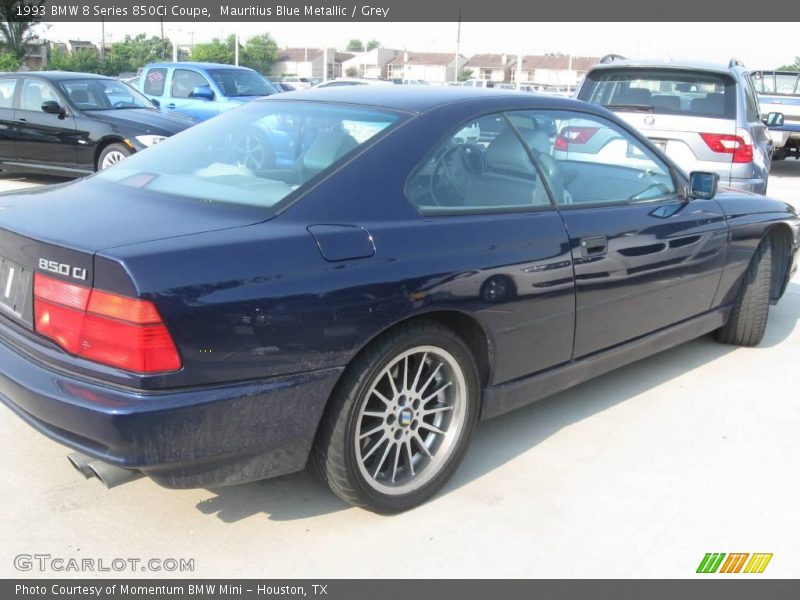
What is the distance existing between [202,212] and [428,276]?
796mm

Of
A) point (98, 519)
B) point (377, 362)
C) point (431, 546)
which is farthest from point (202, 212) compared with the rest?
point (431, 546)

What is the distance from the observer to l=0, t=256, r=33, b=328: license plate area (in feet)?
8.59

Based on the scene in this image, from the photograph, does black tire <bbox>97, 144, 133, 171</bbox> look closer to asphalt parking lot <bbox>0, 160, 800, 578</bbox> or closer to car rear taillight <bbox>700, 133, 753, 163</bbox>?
car rear taillight <bbox>700, 133, 753, 163</bbox>

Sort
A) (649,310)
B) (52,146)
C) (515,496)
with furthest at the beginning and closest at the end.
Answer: (52,146), (649,310), (515,496)

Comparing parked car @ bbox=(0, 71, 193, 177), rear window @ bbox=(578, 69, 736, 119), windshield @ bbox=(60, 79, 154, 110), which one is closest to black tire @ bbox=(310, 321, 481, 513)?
rear window @ bbox=(578, 69, 736, 119)

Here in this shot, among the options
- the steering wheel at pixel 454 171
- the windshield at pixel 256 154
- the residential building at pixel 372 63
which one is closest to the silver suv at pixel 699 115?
the steering wheel at pixel 454 171

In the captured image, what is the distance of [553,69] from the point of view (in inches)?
3612

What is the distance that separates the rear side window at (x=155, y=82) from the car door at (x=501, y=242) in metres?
11.4

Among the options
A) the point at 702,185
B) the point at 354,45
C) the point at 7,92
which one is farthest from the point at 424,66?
the point at 702,185

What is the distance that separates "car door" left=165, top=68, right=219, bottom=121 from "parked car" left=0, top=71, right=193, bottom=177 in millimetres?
2009

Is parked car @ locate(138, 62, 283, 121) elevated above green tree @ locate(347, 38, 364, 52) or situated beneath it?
situated beneath

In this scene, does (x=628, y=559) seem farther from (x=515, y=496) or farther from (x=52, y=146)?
(x=52, y=146)

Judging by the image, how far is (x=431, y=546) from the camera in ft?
9.27
